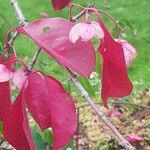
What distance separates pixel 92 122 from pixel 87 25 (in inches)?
128

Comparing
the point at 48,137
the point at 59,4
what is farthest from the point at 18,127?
the point at 48,137

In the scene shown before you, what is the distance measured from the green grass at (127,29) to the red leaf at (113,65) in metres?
3.77

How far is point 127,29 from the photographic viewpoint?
538 cm

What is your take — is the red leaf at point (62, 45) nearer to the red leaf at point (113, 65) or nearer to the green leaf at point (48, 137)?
the red leaf at point (113, 65)

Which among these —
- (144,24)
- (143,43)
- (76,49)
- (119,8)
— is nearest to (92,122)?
(143,43)

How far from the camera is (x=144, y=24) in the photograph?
6258 millimetres

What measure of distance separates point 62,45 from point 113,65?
0.33 feet

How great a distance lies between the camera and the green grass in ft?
16.7

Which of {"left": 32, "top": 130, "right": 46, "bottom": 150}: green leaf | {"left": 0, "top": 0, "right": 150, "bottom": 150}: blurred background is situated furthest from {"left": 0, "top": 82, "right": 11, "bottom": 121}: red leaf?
{"left": 0, "top": 0, "right": 150, "bottom": 150}: blurred background

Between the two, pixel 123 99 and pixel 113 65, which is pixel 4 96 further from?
pixel 123 99

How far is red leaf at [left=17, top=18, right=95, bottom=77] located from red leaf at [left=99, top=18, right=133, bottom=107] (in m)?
0.05

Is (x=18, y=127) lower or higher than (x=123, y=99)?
higher

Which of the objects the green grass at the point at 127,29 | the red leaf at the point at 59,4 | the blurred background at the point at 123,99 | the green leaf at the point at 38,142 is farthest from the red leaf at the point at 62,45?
the green grass at the point at 127,29

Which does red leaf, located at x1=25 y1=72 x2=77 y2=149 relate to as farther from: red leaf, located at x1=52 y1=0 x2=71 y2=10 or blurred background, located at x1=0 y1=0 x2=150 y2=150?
blurred background, located at x1=0 y1=0 x2=150 y2=150
